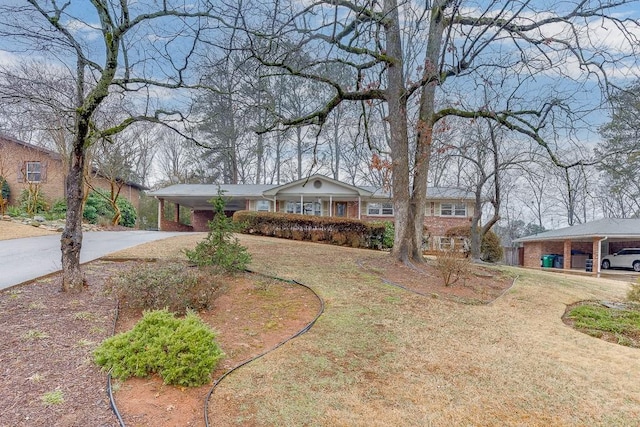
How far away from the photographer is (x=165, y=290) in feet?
16.5

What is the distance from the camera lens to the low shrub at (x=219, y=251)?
22.0 feet

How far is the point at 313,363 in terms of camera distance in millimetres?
3787

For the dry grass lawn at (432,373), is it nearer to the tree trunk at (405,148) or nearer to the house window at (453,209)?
the tree trunk at (405,148)

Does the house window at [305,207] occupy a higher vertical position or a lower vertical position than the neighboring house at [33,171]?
lower

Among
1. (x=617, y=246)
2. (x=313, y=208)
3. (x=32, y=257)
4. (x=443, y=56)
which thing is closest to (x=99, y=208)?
(x=313, y=208)

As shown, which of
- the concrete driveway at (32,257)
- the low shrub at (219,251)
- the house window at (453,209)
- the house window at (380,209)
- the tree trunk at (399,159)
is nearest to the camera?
the concrete driveway at (32,257)

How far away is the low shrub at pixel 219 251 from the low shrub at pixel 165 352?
295 cm

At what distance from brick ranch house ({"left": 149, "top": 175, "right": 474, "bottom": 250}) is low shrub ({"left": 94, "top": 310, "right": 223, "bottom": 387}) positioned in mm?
16888

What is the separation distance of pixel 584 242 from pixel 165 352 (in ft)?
87.3

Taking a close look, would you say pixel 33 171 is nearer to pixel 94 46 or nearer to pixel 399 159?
pixel 94 46

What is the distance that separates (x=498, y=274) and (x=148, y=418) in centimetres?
968

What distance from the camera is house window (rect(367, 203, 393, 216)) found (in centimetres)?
2195

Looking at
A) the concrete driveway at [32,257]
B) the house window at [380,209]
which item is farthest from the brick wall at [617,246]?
the concrete driveway at [32,257]

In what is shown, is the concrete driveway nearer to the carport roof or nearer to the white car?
the carport roof
